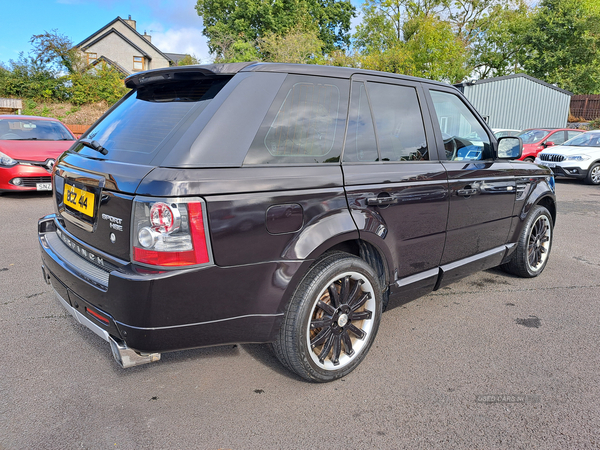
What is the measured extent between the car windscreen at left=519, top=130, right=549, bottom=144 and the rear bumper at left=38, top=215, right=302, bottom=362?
16.6 m

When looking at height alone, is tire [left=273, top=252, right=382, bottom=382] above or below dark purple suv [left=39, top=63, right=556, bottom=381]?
below

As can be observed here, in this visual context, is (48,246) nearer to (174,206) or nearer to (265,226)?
(174,206)

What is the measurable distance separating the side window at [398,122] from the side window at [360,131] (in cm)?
7

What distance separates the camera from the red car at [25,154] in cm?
783

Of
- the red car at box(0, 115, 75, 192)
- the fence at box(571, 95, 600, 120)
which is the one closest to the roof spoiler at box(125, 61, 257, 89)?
the red car at box(0, 115, 75, 192)

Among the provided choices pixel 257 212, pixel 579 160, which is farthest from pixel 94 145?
pixel 579 160

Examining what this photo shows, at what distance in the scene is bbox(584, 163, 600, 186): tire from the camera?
12773mm

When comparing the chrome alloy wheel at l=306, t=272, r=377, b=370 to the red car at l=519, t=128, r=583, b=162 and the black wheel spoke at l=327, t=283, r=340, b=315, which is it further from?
the red car at l=519, t=128, r=583, b=162

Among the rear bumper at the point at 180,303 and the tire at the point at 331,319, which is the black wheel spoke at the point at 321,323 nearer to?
the tire at the point at 331,319

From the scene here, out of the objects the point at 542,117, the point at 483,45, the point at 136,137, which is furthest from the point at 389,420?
the point at 483,45

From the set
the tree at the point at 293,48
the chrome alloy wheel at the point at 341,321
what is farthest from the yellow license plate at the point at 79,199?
the tree at the point at 293,48

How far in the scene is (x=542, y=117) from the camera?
27.4 meters

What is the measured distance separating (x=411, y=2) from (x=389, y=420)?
39353 millimetres

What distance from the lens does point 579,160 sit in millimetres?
12766
